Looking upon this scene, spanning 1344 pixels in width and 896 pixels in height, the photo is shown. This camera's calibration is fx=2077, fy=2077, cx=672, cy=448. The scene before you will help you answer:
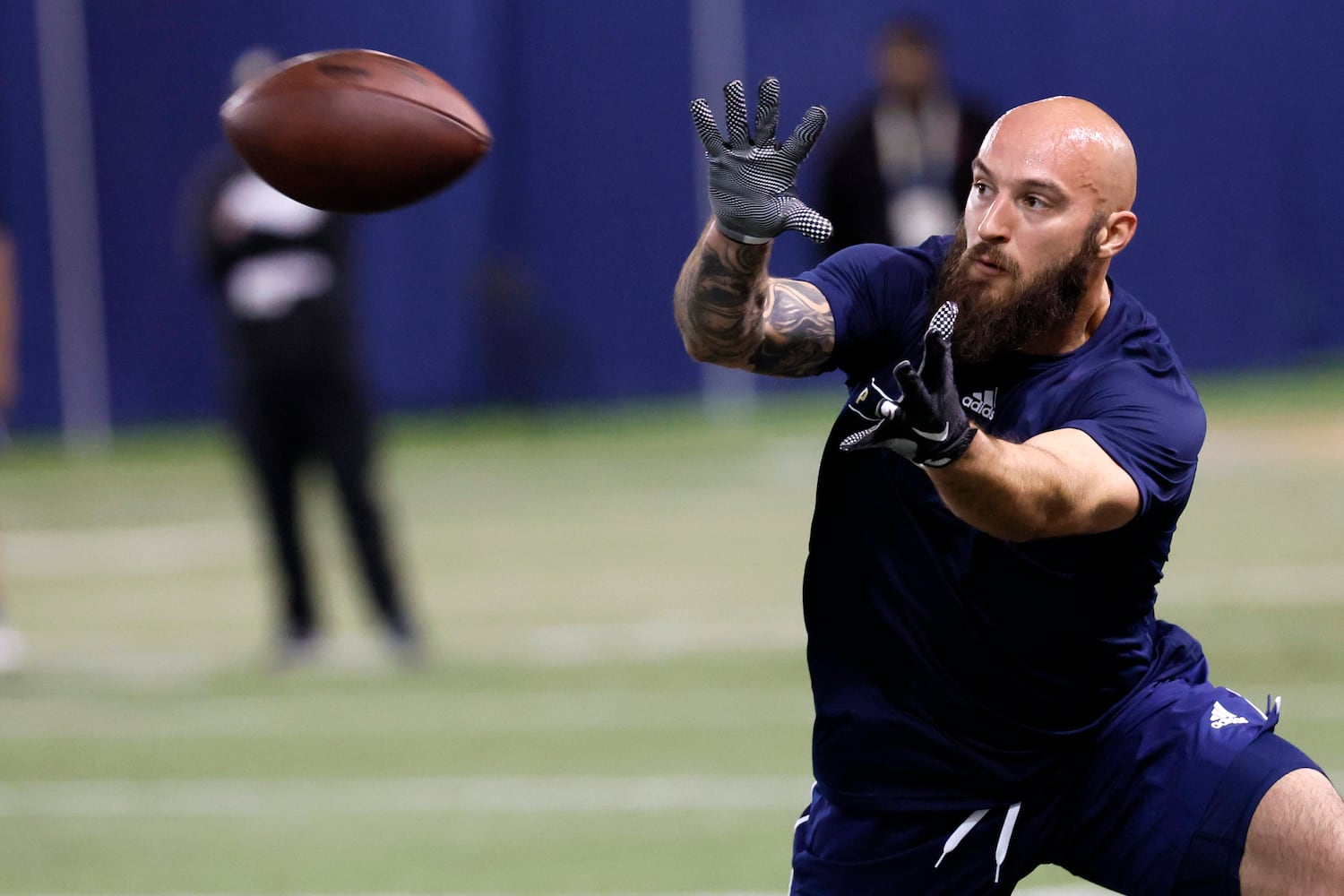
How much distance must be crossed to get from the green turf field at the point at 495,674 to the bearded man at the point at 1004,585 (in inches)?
71.1

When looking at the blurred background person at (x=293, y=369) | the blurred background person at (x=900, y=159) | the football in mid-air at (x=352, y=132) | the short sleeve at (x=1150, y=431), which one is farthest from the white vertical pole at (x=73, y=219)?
the short sleeve at (x=1150, y=431)

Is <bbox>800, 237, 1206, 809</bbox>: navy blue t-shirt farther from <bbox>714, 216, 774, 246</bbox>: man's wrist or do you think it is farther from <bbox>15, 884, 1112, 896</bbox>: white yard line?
<bbox>15, 884, 1112, 896</bbox>: white yard line

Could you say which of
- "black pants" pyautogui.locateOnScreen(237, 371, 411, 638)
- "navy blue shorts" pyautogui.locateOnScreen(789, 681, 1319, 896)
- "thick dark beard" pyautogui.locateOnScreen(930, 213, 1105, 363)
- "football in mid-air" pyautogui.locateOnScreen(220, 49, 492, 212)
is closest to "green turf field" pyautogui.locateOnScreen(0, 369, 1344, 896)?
"black pants" pyautogui.locateOnScreen(237, 371, 411, 638)

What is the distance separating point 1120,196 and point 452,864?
118 inches

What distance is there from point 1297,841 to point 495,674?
5086 millimetres

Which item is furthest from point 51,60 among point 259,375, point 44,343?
point 259,375

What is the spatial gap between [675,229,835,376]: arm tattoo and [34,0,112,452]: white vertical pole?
13.3 m

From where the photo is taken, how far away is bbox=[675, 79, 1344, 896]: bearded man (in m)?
3.36

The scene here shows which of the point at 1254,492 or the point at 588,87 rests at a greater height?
the point at 588,87

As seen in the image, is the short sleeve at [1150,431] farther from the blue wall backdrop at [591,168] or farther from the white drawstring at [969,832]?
the blue wall backdrop at [591,168]

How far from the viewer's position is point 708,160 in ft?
11.0

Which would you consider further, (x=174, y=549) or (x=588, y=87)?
(x=588, y=87)

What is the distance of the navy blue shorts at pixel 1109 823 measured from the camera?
3.45 meters

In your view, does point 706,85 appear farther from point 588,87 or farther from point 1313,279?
point 1313,279
